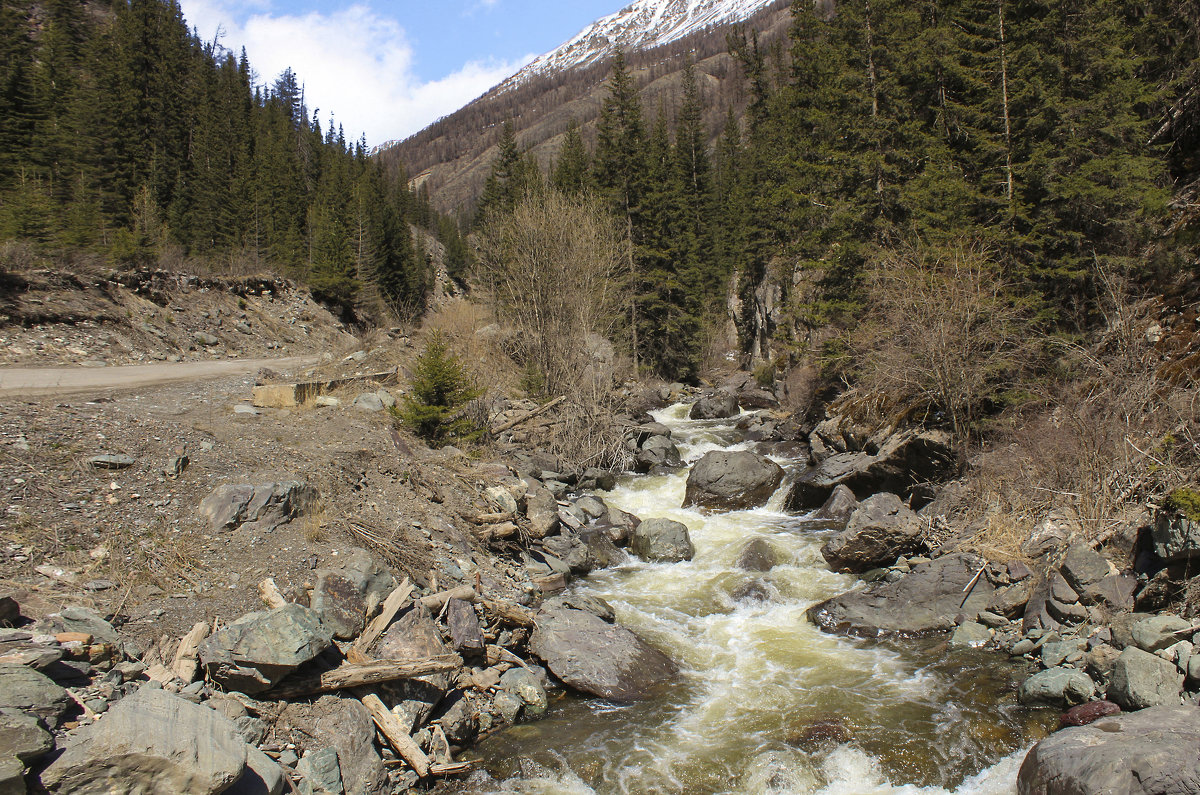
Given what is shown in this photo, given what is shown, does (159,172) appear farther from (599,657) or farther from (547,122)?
(547,122)

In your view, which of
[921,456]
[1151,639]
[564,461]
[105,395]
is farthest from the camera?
[564,461]

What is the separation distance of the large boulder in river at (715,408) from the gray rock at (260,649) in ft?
71.7

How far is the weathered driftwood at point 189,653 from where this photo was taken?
242 inches

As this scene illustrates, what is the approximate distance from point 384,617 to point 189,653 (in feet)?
6.36

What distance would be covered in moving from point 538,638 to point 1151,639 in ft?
23.7

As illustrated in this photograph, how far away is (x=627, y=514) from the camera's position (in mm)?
14836

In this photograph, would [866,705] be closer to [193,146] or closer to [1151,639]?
[1151,639]

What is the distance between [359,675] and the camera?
671 cm

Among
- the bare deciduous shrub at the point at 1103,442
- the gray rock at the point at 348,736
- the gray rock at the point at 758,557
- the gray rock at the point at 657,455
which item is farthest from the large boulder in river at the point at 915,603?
the gray rock at the point at 657,455

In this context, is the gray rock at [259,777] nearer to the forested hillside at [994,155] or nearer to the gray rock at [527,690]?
the gray rock at [527,690]

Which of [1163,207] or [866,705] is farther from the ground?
[1163,207]

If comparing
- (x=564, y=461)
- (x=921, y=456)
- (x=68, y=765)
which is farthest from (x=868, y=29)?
(x=68, y=765)

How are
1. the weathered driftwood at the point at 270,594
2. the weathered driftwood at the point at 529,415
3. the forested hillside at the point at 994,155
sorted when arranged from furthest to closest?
1. the weathered driftwood at the point at 529,415
2. the forested hillside at the point at 994,155
3. the weathered driftwood at the point at 270,594

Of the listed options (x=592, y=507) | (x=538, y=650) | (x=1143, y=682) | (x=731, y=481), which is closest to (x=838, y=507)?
(x=731, y=481)
